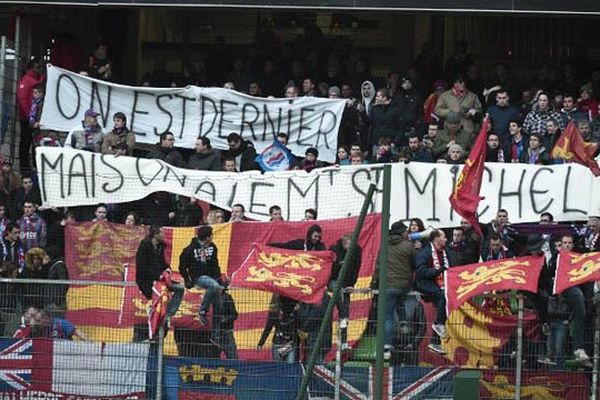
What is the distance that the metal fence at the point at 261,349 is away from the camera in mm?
17812

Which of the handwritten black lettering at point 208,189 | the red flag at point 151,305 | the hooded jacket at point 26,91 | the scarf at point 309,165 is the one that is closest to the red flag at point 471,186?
the red flag at point 151,305

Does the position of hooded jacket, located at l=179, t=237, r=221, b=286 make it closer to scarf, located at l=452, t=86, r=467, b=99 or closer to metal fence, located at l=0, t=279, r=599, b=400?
metal fence, located at l=0, t=279, r=599, b=400

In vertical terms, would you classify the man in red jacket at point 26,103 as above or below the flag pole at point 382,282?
above

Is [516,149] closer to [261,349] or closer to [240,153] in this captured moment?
[240,153]

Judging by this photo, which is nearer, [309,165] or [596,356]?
[596,356]

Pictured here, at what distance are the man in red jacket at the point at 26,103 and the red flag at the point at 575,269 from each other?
9176 mm

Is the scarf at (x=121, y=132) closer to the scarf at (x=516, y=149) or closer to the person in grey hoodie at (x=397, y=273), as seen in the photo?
the scarf at (x=516, y=149)

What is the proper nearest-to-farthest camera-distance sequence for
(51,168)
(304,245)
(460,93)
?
1. (304,245)
2. (51,168)
3. (460,93)

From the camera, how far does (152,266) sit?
1855 cm

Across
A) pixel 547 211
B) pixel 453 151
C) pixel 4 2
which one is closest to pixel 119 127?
pixel 4 2

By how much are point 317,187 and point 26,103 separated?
6211 mm

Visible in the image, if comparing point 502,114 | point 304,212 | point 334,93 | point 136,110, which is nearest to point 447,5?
point 334,93

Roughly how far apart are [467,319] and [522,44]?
37.8ft

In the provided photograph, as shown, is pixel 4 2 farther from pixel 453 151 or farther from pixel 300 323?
pixel 300 323
